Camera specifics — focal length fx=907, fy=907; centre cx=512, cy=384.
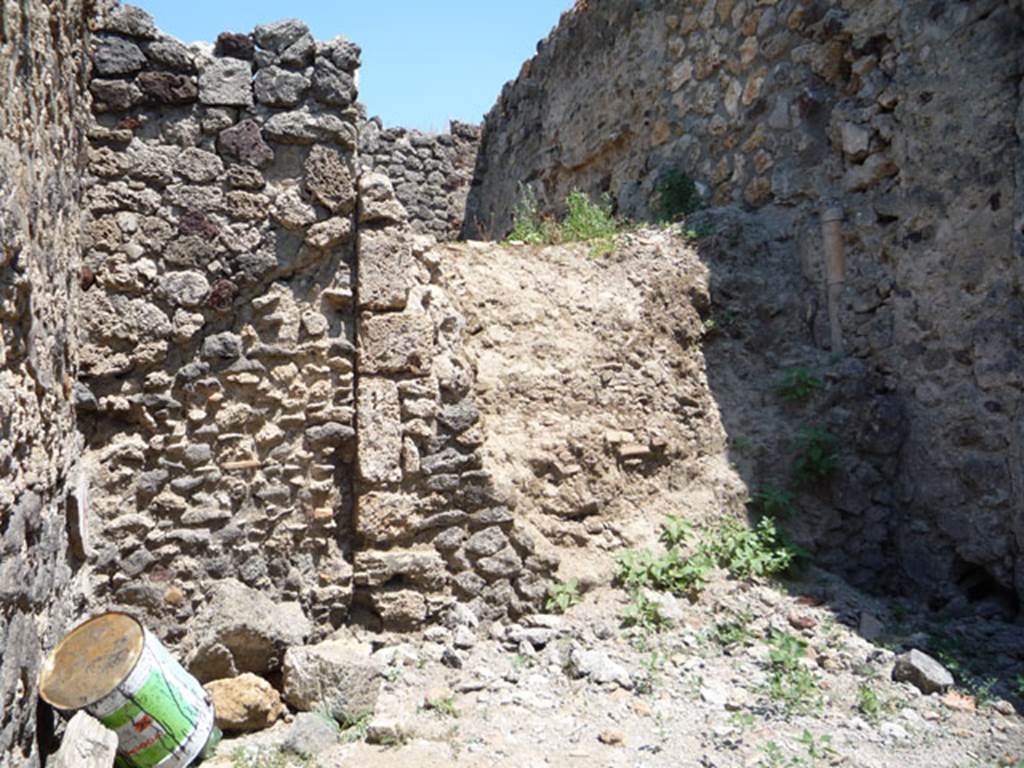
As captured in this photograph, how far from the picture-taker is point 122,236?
3586 millimetres

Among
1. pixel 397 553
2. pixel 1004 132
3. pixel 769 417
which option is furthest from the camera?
pixel 769 417

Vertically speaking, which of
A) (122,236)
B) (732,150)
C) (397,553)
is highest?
(732,150)

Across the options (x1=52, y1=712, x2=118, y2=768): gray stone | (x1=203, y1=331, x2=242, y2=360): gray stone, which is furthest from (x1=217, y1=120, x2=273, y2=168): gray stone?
(x1=52, y1=712, x2=118, y2=768): gray stone

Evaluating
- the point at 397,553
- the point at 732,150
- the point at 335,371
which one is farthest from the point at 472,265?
the point at 732,150

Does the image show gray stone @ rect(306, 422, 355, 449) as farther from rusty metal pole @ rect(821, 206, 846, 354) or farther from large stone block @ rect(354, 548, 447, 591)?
rusty metal pole @ rect(821, 206, 846, 354)

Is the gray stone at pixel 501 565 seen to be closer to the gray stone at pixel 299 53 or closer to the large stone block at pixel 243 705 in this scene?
the large stone block at pixel 243 705

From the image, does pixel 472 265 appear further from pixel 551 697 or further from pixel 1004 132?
pixel 1004 132

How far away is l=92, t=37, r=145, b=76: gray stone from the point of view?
141 inches

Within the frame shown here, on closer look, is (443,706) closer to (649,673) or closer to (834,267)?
(649,673)

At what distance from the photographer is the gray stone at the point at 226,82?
12.3 feet

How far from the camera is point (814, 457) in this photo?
470 cm

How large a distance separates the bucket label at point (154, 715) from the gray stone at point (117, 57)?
220 centimetres

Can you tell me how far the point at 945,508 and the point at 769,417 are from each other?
98 centimetres

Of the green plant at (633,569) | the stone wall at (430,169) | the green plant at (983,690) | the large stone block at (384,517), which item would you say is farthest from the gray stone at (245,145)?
the stone wall at (430,169)
